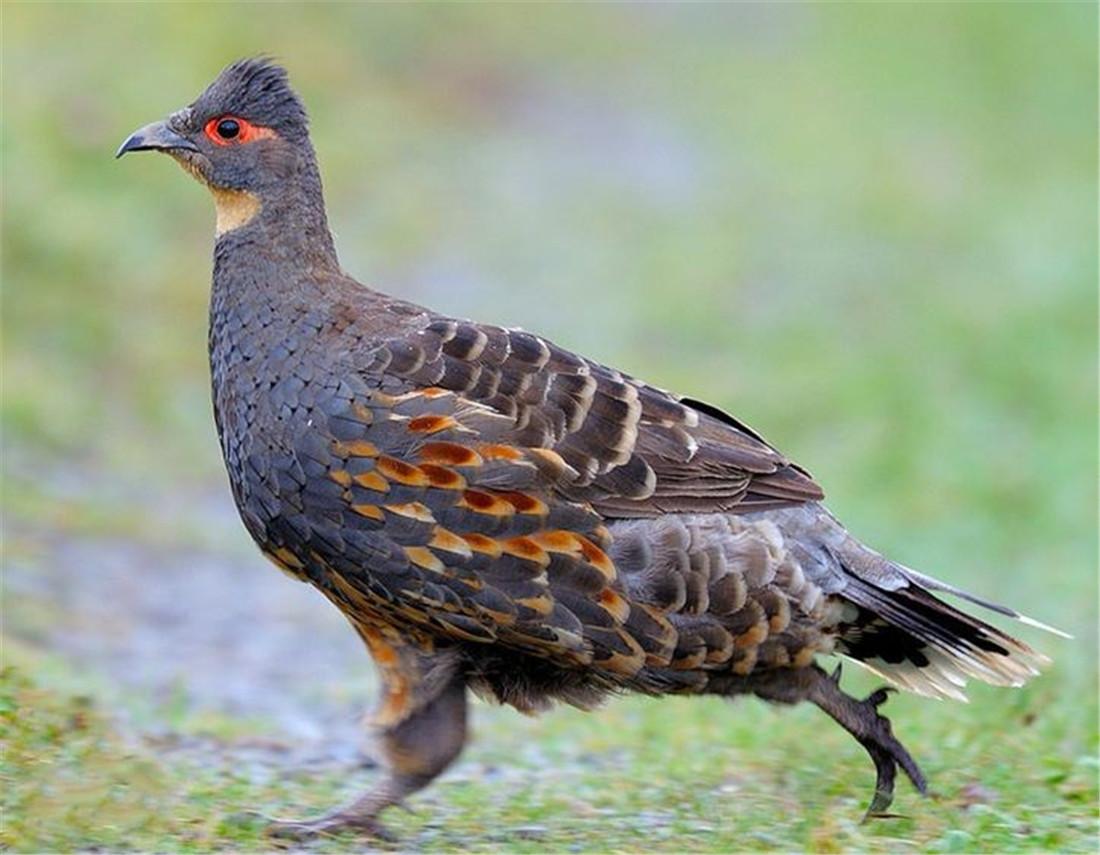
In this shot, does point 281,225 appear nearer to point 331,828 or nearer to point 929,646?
point 331,828

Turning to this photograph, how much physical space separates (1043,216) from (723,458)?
1617 cm

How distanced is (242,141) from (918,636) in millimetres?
3235

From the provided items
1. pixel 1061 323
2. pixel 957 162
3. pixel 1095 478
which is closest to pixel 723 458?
pixel 1095 478

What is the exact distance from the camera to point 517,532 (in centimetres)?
664

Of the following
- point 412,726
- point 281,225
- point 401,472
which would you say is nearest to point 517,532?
point 401,472

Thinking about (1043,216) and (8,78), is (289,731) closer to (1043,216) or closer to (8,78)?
(8,78)

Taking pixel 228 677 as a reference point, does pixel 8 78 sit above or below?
above

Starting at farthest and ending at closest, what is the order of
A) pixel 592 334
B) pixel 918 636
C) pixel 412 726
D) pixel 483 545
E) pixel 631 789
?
pixel 592 334, pixel 631 789, pixel 918 636, pixel 412 726, pixel 483 545

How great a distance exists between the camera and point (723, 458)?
7.12m

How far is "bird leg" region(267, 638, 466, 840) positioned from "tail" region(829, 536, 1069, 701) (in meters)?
1.48

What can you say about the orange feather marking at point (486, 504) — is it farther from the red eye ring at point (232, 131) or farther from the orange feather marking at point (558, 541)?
the red eye ring at point (232, 131)

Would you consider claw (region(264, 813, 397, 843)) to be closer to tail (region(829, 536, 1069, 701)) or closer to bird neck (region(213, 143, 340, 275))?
tail (region(829, 536, 1069, 701))

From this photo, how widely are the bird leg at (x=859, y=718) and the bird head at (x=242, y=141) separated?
270cm

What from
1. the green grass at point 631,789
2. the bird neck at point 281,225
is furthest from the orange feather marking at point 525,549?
the bird neck at point 281,225
